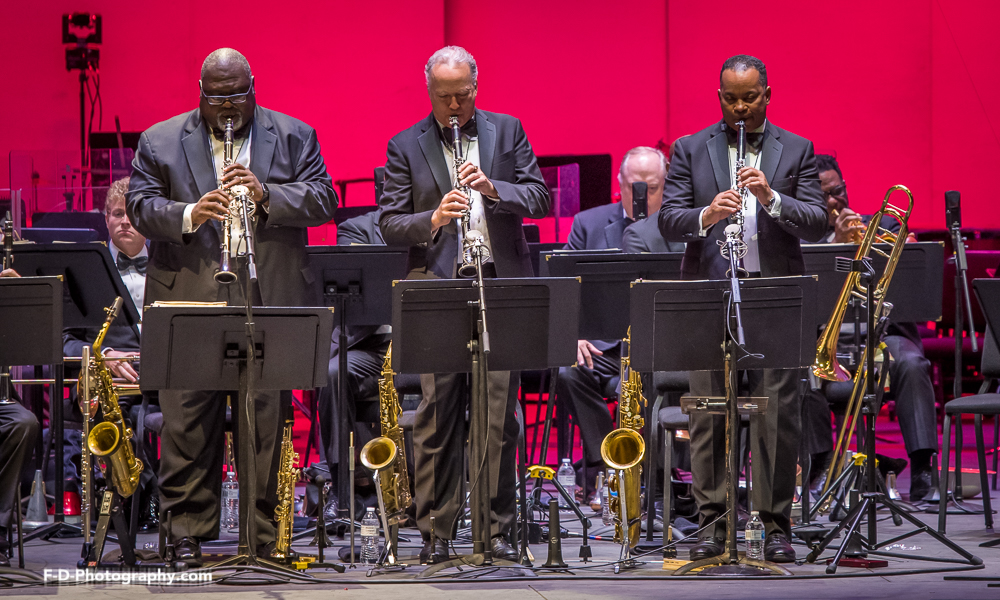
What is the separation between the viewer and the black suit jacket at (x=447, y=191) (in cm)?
452

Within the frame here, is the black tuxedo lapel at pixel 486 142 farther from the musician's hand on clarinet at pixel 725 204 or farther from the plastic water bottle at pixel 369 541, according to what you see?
the plastic water bottle at pixel 369 541

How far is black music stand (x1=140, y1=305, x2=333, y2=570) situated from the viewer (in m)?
3.94

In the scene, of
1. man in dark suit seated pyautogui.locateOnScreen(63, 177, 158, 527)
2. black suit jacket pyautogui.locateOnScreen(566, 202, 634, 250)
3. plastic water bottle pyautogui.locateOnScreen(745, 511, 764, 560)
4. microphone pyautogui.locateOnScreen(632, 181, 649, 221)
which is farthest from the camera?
black suit jacket pyautogui.locateOnScreen(566, 202, 634, 250)

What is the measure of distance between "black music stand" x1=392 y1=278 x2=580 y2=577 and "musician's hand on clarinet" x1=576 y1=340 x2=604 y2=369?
1.94 meters

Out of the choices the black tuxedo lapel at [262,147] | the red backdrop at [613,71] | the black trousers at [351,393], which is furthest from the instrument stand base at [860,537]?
the red backdrop at [613,71]

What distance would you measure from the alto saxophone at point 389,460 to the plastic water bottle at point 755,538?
132 cm

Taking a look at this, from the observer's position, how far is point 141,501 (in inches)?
218

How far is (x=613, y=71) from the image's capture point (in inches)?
382

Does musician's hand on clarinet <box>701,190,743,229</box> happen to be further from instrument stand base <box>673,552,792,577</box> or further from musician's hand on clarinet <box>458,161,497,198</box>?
instrument stand base <box>673,552,792,577</box>

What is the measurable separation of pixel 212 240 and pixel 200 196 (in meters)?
0.18

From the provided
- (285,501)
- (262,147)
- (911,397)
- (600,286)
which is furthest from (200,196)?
(911,397)

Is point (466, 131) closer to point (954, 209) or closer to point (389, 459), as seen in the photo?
point (389, 459)

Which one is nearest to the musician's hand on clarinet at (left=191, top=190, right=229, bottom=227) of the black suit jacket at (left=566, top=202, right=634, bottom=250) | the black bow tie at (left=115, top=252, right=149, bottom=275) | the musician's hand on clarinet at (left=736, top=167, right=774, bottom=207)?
the musician's hand on clarinet at (left=736, top=167, right=774, bottom=207)

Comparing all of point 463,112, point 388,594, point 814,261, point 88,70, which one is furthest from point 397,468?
point 88,70
